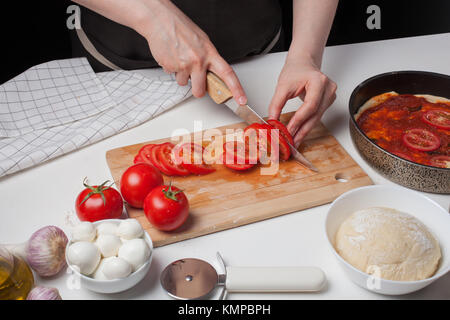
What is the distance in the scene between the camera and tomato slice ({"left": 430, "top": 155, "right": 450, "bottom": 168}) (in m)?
1.34

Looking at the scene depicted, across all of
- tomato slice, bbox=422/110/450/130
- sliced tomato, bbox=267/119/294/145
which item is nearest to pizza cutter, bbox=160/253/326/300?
sliced tomato, bbox=267/119/294/145

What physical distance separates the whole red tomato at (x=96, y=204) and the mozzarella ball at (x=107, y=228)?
0.34ft

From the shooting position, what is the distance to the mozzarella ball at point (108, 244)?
0.98 meters

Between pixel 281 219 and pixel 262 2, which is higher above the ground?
pixel 262 2

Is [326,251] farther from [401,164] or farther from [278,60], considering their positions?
[278,60]

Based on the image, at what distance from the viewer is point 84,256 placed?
3.08 feet

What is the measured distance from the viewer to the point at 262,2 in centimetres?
180

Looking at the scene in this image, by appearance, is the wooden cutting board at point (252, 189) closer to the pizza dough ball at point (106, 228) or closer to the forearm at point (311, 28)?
the pizza dough ball at point (106, 228)

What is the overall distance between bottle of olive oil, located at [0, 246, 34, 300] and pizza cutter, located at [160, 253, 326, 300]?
0.29 meters

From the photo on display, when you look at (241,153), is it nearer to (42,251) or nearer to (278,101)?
(278,101)

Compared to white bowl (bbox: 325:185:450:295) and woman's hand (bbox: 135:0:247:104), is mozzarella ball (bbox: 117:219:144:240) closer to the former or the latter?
white bowl (bbox: 325:185:450:295)

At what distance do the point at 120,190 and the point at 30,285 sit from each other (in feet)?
Result: 1.16

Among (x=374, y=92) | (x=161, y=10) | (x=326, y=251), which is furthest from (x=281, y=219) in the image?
(x=161, y=10)

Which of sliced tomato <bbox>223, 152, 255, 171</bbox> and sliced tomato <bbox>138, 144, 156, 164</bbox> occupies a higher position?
sliced tomato <bbox>138, 144, 156, 164</bbox>
